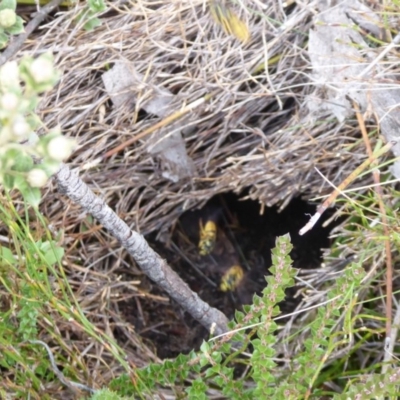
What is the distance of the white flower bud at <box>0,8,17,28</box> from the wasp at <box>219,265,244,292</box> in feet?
3.39

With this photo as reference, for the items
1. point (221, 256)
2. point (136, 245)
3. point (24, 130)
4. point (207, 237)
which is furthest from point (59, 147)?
point (221, 256)

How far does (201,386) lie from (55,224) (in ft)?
2.05

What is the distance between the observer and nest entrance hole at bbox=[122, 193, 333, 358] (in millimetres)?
1757

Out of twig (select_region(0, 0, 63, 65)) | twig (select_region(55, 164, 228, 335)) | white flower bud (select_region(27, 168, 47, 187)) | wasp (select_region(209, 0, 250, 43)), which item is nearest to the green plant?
white flower bud (select_region(27, 168, 47, 187))

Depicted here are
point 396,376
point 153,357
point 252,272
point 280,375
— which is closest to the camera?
point 396,376

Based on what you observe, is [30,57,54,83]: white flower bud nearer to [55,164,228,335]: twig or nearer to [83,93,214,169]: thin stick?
[55,164,228,335]: twig

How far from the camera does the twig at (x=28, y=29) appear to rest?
150 centimetres

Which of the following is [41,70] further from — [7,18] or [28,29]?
[28,29]

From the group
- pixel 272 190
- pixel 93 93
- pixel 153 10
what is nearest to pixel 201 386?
pixel 272 190

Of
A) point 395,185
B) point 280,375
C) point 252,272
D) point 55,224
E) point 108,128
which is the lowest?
point 252,272

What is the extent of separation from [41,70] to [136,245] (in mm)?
592

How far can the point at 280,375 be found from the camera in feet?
4.68

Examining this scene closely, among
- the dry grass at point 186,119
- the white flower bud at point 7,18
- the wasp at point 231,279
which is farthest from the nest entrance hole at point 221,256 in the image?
the white flower bud at point 7,18

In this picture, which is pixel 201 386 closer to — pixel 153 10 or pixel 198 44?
pixel 198 44
